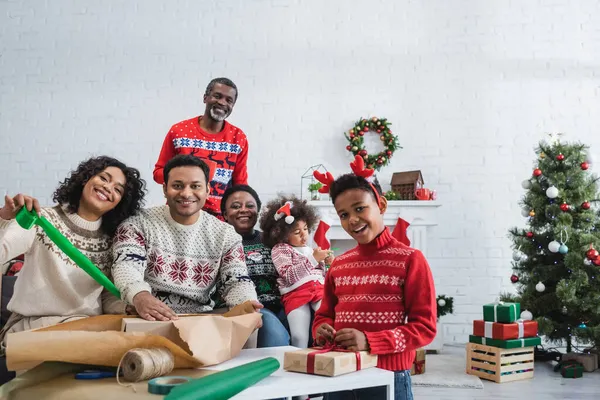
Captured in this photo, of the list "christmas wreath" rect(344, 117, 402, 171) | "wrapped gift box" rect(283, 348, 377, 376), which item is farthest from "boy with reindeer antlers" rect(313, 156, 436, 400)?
"christmas wreath" rect(344, 117, 402, 171)

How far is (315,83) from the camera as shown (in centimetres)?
545

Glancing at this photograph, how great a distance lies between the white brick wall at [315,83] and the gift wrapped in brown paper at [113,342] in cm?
407

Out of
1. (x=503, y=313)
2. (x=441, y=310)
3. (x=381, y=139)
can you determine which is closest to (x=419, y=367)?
(x=503, y=313)

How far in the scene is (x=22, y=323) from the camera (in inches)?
67.1

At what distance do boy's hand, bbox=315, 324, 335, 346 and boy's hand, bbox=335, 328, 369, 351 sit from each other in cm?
6

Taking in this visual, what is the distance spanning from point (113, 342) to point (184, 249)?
2.27 feet

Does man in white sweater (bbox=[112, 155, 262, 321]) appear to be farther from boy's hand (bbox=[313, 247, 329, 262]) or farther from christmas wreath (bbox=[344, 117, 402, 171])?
christmas wreath (bbox=[344, 117, 402, 171])

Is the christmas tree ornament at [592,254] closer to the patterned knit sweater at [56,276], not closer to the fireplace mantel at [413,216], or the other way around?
the fireplace mantel at [413,216]

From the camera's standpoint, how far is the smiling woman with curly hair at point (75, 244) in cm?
171

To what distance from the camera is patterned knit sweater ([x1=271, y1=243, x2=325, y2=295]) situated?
7.87 feet

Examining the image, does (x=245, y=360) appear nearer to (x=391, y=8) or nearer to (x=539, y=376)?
(x=539, y=376)

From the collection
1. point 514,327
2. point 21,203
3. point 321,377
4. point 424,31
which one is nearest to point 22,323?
point 21,203

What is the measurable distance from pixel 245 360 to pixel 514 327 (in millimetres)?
2841

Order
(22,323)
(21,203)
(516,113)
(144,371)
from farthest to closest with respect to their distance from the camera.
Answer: (516,113) → (22,323) → (21,203) → (144,371)
